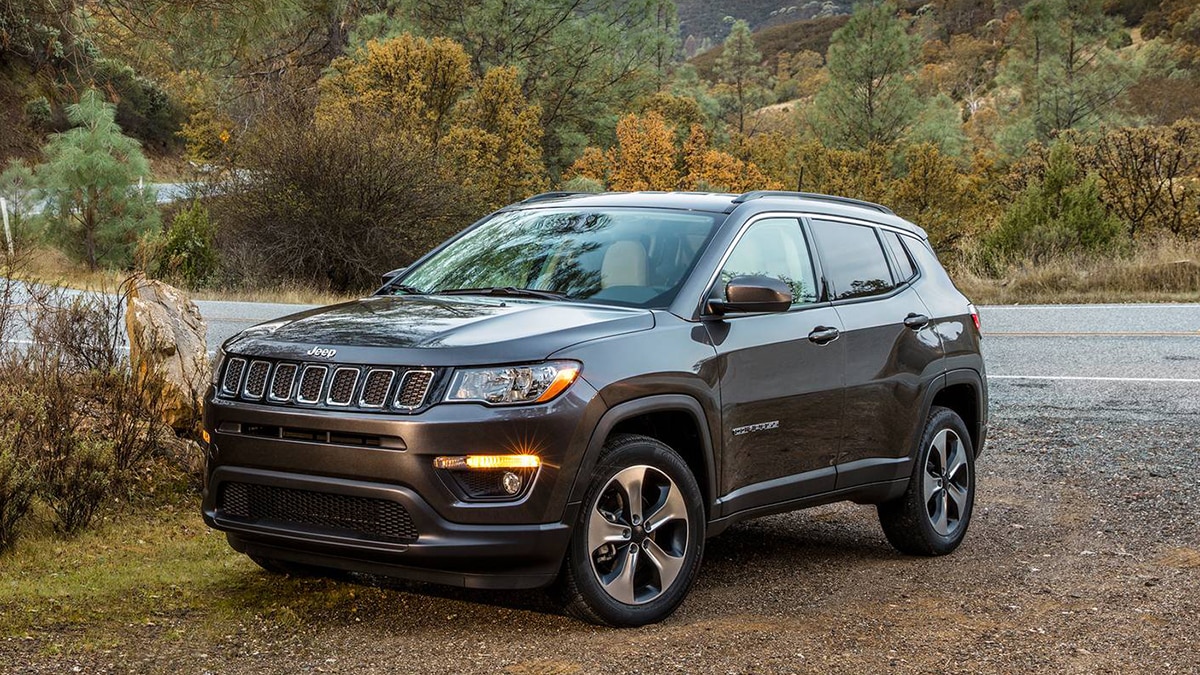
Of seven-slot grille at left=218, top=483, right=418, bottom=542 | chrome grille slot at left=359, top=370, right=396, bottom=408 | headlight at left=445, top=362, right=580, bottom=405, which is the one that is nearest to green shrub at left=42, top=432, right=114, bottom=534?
seven-slot grille at left=218, top=483, right=418, bottom=542

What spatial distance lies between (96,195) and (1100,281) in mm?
22590

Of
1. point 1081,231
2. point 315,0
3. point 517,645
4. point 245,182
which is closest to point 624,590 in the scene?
point 517,645

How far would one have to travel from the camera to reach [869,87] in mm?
62312

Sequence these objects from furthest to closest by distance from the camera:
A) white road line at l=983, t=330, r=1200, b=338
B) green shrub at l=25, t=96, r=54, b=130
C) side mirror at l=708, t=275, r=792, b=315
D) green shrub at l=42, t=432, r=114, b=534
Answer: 1. green shrub at l=25, t=96, r=54, b=130
2. white road line at l=983, t=330, r=1200, b=338
3. green shrub at l=42, t=432, r=114, b=534
4. side mirror at l=708, t=275, r=792, b=315

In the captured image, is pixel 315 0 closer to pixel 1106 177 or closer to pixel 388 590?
pixel 388 590

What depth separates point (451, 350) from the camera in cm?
491

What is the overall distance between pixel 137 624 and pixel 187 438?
2734 millimetres

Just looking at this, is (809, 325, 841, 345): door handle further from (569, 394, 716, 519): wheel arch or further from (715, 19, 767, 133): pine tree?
(715, 19, 767, 133): pine tree

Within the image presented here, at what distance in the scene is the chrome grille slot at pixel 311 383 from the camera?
5016mm

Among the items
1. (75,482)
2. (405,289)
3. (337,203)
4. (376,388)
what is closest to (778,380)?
(405,289)

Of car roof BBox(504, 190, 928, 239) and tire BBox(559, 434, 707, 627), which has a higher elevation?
car roof BBox(504, 190, 928, 239)

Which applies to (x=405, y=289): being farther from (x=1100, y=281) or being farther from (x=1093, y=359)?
(x=1100, y=281)

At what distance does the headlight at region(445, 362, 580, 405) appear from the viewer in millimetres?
4887

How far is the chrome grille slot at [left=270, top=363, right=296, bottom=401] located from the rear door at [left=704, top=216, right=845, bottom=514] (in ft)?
5.63
